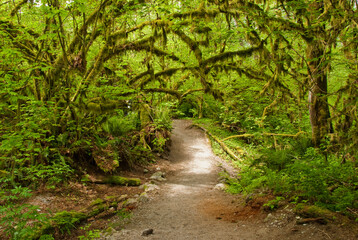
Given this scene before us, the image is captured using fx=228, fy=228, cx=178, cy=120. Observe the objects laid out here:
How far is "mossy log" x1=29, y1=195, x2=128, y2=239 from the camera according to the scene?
12.3 feet

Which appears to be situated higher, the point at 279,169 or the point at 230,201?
the point at 279,169

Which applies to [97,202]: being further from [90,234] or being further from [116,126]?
[116,126]

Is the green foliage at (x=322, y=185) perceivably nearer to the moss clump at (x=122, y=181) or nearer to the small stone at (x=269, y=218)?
the small stone at (x=269, y=218)

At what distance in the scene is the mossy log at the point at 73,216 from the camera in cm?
373

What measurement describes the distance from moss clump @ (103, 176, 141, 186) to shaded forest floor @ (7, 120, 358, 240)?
0.22m

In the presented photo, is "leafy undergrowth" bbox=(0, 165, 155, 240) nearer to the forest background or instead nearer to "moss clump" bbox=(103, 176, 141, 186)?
"moss clump" bbox=(103, 176, 141, 186)

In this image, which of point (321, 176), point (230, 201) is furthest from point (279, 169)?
point (321, 176)

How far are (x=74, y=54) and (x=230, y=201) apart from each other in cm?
592

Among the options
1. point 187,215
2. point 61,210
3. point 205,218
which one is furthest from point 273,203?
point 61,210

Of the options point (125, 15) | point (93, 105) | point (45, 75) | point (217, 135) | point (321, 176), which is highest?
point (125, 15)

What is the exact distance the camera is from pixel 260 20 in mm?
5445

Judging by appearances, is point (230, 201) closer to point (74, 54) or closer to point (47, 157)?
point (47, 157)

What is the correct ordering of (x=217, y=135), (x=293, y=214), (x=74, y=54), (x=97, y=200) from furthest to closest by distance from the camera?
(x=217, y=135) → (x=74, y=54) → (x=97, y=200) → (x=293, y=214)

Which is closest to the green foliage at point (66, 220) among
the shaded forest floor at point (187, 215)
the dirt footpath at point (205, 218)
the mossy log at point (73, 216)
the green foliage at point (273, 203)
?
the mossy log at point (73, 216)
